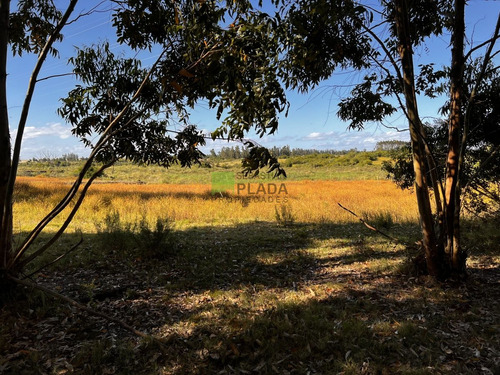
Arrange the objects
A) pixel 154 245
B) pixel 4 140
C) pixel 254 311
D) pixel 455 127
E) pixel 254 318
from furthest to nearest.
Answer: pixel 154 245
pixel 455 127
pixel 254 311
pixel 254 318
pixel 4 140

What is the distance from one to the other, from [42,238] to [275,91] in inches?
287

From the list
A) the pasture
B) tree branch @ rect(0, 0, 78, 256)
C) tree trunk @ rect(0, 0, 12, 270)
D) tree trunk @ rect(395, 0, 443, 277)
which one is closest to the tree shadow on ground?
the pasture

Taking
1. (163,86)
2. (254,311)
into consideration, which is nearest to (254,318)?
(254,311)

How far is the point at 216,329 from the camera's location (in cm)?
298

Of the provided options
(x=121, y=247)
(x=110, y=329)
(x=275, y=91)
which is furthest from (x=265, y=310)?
(x=121, y=247)

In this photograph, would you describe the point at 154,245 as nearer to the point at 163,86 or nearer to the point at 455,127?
the point at 163,86

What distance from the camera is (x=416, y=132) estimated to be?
3799 millimetres

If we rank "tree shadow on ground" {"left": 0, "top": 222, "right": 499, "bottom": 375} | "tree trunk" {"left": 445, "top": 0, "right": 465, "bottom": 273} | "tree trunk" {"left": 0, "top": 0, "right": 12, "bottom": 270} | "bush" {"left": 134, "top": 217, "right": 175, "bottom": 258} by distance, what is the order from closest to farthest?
"tree shadow on ground" {"left": 0, "top": 222, "right": 499, "bottom": 375} → "tree trunk" {"left": 0, "top": 0, "right": 12, "bottom": 270} → "tree trunk" {"left": 445, "top": 0, "right": 465, "bottom": 273} → "bush" {"left": 134, "top": 217, "right": 175, "bottom": 258}

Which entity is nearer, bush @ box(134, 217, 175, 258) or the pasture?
the pasture

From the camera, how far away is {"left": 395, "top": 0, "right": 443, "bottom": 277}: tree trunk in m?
3.79

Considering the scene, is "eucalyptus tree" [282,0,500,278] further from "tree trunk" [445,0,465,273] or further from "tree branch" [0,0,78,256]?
"tree branch" [0,0,78,256]

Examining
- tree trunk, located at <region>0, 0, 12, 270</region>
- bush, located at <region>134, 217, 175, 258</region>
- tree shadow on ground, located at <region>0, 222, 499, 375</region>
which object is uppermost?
tree trunk, located at <region>0, 0, 12, 270</region>

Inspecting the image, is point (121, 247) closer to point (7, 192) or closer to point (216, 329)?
point (7, 192)

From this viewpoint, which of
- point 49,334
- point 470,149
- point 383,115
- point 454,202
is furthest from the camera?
point 470,149
